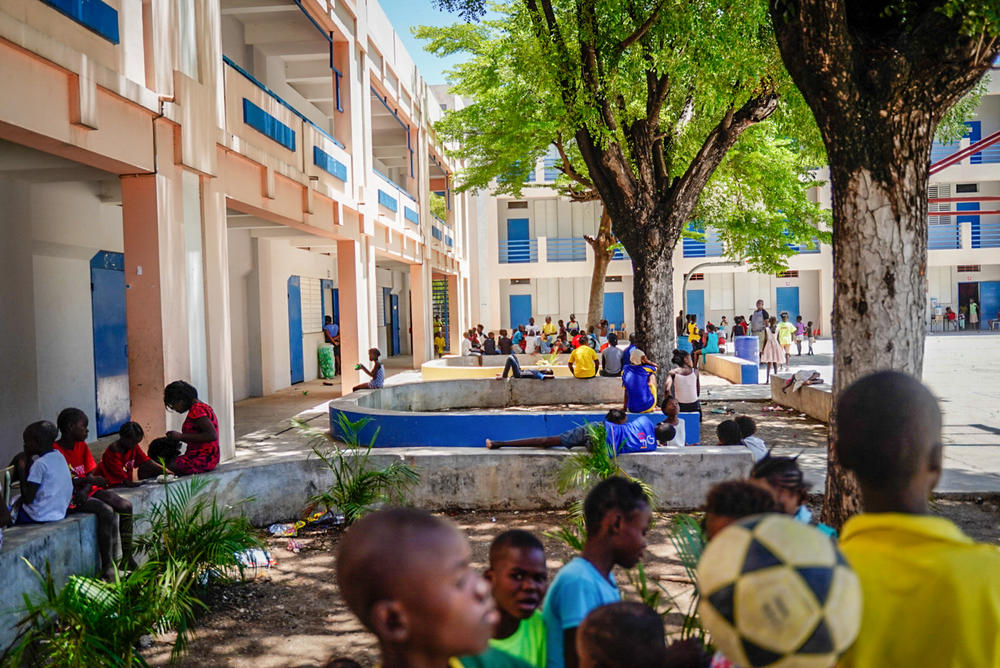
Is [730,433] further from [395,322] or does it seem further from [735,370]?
[395,322]

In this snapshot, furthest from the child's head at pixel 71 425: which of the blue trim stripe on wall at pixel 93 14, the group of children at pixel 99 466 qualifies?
the blue trim stripe on wall at pixel 93 14

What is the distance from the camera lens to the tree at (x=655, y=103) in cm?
943

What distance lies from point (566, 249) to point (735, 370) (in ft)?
64.0

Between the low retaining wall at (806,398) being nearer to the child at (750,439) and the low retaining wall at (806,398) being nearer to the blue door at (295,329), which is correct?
the child at (750,439)

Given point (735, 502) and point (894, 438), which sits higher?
point (894, 438)

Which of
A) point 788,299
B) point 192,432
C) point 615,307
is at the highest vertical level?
point 788,299

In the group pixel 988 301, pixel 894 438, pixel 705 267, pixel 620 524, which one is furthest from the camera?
pixel 988 301

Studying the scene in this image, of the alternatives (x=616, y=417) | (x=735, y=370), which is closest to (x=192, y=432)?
(x=616, y=417)

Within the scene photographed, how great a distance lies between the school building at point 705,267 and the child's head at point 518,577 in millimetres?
32140

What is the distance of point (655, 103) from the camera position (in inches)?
470

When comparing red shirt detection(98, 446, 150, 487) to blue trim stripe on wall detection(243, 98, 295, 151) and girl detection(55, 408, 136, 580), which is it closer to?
girl detection(55, 408, 136, 580)

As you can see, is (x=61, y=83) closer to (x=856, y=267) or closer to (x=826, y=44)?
(x=826, y=44)

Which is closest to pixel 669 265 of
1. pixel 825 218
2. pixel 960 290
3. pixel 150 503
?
pixel 825 218

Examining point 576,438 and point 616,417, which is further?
point 576,438
